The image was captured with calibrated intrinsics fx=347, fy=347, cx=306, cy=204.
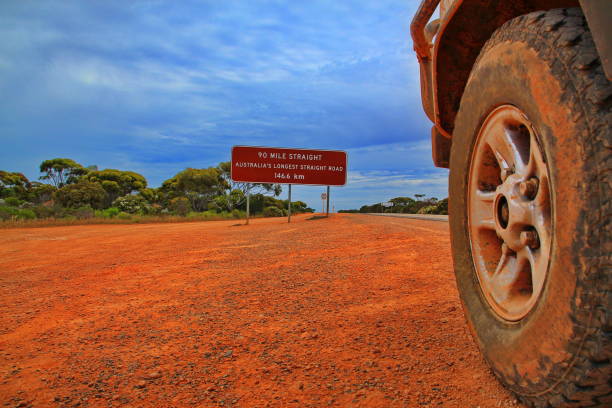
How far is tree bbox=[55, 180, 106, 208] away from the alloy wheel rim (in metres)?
25.5

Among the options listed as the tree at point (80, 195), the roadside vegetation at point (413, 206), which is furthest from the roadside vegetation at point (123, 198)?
the roadside vegetation at point (413, 206)

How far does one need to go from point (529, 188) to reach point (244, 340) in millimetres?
1496

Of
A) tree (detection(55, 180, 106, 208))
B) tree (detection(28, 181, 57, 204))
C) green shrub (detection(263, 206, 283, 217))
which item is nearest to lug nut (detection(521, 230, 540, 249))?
tree (detection(55, 180, 106, 208))

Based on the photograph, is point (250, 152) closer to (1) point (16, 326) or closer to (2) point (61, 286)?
(2) point (61, 286)

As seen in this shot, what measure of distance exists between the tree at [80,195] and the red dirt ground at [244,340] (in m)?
22.5

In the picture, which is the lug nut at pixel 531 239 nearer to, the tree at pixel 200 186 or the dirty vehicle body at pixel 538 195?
the dirty vehicle body at pixel 538 195

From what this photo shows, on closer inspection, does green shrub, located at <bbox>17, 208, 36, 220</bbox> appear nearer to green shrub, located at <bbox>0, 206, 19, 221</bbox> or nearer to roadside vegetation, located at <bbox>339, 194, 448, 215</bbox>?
green shrub, located at <bbox>0, 206, 19, 221</bbox>

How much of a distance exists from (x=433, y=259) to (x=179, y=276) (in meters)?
2.71

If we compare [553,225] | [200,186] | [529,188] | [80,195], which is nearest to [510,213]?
[529,188]

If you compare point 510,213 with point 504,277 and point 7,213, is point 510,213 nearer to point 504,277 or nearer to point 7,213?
point 504,277

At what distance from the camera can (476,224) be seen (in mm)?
1481

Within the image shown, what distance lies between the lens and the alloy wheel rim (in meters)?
1.05

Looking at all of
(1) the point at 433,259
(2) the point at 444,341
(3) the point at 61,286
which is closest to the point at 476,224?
(2) the point at 444,341

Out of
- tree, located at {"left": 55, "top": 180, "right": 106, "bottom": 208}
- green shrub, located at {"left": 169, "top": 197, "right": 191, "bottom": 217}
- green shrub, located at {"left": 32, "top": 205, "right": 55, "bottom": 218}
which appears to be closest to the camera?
green shrub, located at {"left": 32, "top": 205, "right": 55, "bottom": 218}
